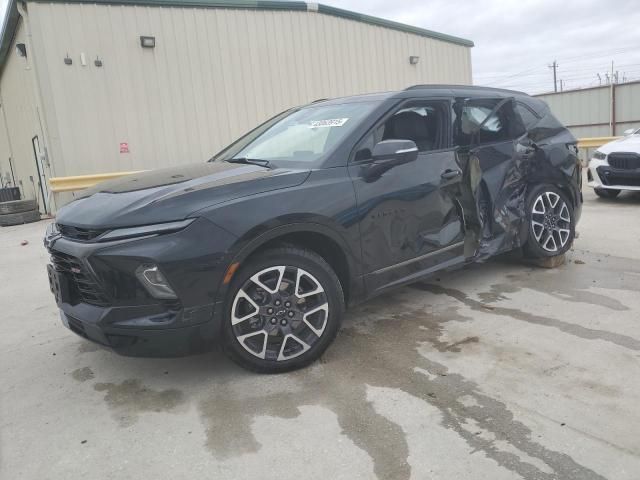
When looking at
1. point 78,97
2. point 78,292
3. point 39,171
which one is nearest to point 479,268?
point 78,292

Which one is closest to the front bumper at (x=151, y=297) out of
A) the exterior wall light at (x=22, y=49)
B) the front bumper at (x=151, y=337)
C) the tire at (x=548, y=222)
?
the front bumper at (x=151, y=337)

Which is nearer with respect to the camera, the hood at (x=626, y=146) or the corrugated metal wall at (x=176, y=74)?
the hood at (x=626, y=146)

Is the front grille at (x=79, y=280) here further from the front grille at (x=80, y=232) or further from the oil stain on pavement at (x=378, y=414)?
the oil stain on pavement at (x=378, y=414)

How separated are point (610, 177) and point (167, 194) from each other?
7877 millimetres

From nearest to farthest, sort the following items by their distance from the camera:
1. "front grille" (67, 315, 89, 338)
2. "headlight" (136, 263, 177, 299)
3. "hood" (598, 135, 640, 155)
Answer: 1. "headlight" (136, 263, 177, 299)
2. "front grille" (67, 315, 89, 338)
3. "hood" (598, 135, 640, 155)

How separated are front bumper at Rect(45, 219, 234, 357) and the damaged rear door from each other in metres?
2.13

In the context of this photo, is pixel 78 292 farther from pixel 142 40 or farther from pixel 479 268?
pixel 142 40

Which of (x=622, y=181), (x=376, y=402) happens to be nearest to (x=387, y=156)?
(x=376, y=402)

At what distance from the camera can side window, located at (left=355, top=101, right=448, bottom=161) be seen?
366 centimetres

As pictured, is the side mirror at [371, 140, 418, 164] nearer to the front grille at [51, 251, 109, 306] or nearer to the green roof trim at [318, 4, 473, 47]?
the front grille at [51, 251, 109, 306]

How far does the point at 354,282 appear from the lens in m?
3.42

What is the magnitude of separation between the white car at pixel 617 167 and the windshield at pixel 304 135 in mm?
6128

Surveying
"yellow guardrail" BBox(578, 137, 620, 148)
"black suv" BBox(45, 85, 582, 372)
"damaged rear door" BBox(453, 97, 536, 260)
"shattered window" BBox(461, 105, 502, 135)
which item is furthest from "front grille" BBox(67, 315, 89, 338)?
"yellow guardrail" BBox(578, 137, 620, 148)

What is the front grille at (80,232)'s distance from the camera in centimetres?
283
